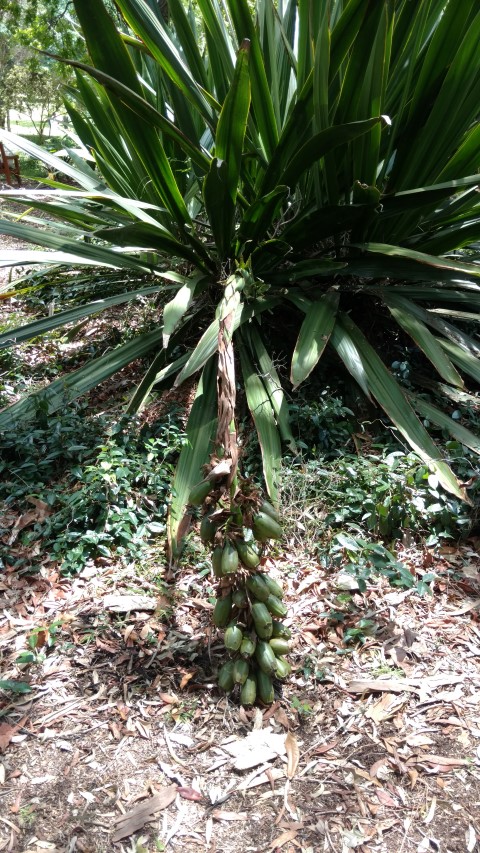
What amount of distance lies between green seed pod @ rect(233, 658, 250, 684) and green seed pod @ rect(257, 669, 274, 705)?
0.18ft

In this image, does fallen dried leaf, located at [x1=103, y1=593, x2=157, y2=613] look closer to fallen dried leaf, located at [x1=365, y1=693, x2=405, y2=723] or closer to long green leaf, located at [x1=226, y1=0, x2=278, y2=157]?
fallen dried leaf, located at [x1=365, y1=693, x2=405, y2=723]

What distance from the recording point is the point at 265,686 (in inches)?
78.3

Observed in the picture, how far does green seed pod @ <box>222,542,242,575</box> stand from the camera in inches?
70.4

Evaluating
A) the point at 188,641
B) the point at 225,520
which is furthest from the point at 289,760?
the point at 225,520

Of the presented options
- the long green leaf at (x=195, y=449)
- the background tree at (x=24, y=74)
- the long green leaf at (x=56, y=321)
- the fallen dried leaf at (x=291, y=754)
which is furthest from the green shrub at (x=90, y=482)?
the background tree at (x=24, y=74)

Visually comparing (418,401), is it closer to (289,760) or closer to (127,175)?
(289,760)

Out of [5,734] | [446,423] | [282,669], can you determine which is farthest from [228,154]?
[5,734]

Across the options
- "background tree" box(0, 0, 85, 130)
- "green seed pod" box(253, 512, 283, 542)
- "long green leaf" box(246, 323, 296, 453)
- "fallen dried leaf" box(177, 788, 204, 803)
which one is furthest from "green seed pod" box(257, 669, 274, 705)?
"background tree" box(0, 0, 85, 130)

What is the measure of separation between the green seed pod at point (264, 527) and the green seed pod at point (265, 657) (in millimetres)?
327

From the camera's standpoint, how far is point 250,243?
10.7ft

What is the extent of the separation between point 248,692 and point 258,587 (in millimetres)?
345

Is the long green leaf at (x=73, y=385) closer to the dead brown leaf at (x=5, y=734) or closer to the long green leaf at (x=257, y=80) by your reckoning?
the long green leaf at (x=257, y=80)

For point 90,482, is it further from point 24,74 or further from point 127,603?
point 24,74

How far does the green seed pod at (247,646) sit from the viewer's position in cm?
191
